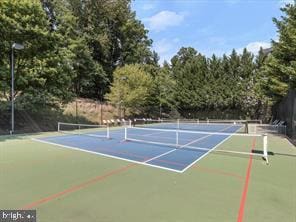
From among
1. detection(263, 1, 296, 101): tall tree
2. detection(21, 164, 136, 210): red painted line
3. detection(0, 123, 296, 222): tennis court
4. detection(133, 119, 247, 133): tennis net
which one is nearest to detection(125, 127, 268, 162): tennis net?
detection(0, 123, 296, 222): tennis court

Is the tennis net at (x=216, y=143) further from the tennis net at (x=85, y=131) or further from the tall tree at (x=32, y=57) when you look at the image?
the tall tree at (x=32, y=57)

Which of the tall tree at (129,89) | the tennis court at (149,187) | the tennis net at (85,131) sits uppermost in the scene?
the tall tree at (129,89)

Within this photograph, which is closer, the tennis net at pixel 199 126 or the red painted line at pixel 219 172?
the red painted line at pixel 219 172

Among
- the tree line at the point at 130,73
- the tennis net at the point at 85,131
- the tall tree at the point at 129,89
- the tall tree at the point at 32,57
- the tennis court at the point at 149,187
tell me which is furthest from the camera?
the tall tree at the point at 129,89

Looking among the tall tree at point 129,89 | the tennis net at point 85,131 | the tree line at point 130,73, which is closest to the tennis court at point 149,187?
the tennis net at point 85,131

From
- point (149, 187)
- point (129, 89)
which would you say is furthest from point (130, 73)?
point (149, 187)

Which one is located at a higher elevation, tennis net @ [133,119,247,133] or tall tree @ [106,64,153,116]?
tall tree @ [106,64,153,116]

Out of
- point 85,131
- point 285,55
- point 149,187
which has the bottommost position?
point 149,187

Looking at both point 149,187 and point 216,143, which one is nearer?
point 149,187

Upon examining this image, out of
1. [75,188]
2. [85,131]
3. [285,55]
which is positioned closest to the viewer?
[75,188]

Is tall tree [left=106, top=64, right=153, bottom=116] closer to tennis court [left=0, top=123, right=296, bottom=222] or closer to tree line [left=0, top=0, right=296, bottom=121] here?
tree line [left=0, top=0, right=296, bottom=121]

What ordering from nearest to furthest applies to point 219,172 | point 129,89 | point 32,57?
point 219,172
point 32,57
point 129,89

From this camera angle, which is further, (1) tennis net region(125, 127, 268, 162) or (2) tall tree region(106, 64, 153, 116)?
(2) tall tree region(106, 64, 153, 116)

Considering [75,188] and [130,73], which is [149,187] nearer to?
[75,188]
